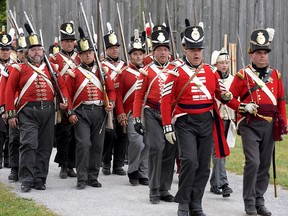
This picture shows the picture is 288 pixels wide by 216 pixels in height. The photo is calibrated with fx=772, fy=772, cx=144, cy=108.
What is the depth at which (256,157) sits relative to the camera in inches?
347

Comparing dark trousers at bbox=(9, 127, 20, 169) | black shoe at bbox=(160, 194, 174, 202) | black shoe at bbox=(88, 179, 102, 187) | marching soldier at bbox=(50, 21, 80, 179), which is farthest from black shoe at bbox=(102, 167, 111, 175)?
black shoe at bbox=(160, 194, 174, 202)

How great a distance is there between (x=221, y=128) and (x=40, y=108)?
9.46 feet

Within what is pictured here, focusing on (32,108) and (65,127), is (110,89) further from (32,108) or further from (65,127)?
(65,127)

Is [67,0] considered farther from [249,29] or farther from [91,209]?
[91,209]

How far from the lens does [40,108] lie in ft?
34.6

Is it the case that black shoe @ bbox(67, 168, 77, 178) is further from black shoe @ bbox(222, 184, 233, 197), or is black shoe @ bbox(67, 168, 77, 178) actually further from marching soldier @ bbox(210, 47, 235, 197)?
black shoe @ bbox(222, 184, 233, 197)

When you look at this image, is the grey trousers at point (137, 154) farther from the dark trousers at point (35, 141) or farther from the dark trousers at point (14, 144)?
the dark trousers at point (14, 144)

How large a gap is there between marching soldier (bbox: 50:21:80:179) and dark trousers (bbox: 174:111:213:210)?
3124 millimetres

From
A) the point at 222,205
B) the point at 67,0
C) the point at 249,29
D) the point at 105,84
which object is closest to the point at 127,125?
the point at 105,84

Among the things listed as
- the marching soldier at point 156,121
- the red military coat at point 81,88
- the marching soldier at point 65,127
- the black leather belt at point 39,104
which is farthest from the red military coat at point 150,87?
the marching soldier at point 65,127

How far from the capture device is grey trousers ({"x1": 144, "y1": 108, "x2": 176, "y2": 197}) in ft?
31.8

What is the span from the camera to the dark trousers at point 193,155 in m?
8.57

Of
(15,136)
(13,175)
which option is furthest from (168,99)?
(15,136)

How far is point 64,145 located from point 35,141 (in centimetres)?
162
